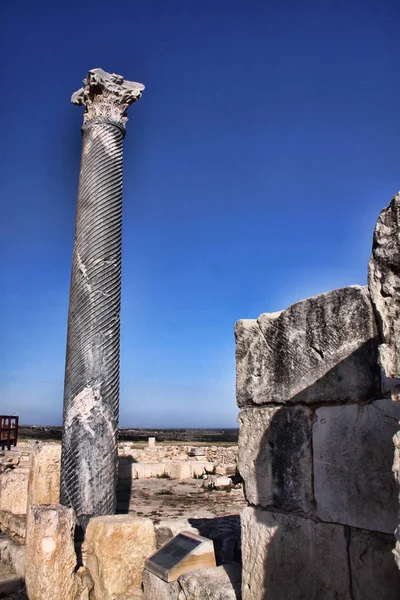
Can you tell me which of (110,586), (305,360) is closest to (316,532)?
(305,360)

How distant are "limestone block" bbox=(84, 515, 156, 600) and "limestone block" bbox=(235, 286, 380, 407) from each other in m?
1.89

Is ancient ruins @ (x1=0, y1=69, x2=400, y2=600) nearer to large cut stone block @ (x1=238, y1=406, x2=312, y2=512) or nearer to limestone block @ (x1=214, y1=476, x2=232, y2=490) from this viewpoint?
large cut stone block @ (x1=238, y1=406, x2=312, y2=512)

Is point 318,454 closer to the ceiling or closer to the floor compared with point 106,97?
closer to the floor

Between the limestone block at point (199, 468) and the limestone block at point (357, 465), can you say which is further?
the limestone block at point (199, 468)

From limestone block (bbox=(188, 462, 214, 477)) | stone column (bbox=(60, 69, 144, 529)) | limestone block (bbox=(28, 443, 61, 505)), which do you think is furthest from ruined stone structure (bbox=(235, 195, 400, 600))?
limestone block (bbox=(188, 462, 214, 477))

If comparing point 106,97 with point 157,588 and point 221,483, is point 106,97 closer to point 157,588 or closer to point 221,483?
point 157,588

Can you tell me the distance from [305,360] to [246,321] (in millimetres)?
666

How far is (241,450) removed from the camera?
130 inches

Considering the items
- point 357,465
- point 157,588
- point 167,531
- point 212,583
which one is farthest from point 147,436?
point 357,465

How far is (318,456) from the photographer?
9.07 ft

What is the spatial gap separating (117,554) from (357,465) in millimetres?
2704

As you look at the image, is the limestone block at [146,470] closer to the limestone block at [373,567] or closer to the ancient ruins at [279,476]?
the ancient ruins at [279,476]

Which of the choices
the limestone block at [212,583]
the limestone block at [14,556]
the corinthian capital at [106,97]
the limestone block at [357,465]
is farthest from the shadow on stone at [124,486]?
the corinthian capital at [106,97]

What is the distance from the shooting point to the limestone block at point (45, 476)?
6.48 meters
